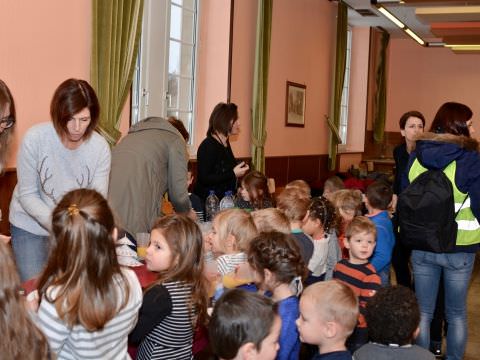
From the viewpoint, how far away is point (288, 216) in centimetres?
388

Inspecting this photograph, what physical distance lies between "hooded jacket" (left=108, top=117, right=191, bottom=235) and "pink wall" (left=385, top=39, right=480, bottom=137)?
1079 centimetres

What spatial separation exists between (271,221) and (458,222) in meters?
1.10

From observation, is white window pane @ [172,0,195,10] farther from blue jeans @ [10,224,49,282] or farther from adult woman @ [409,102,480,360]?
blue jeans @ [10,224,49,282]

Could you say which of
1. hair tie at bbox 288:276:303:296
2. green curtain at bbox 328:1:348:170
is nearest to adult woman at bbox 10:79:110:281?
hair tie at bbox 288:276:303:296

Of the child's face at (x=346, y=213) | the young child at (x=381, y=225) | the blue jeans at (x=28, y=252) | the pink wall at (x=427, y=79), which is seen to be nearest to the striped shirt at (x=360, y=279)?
the young child at (x=381, y=225)

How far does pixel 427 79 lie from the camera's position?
13.7 m

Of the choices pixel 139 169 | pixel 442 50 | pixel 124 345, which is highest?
pixel 442 50

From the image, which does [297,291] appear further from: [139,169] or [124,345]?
[139,169]

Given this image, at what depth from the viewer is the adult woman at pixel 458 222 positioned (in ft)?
12.1

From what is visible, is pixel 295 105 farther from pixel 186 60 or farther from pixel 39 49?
pixel 39 49

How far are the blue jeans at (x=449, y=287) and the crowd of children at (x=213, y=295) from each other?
46 cm

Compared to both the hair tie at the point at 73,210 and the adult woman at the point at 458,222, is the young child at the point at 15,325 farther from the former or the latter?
the adult woman at the point at 458,222

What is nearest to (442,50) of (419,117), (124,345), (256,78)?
(256,78)

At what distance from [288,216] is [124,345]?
185 centimetres
